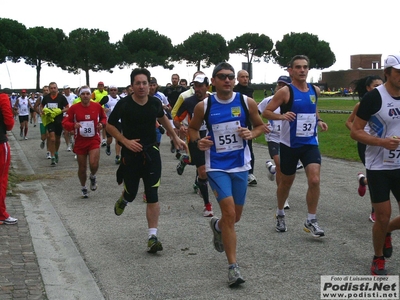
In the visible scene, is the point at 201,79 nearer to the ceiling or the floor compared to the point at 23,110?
nearer to the ceiling

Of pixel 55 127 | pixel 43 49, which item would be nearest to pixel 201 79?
pixel 55 127

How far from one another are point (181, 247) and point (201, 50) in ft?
363

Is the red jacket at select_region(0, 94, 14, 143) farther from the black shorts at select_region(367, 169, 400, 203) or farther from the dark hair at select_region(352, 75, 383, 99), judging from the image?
the black shorts at select_region(367, 169, 400, 203)

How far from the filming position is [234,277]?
5.93m

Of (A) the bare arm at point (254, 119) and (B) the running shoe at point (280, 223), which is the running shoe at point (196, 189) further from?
(A) the bare arm at point (254, 119)

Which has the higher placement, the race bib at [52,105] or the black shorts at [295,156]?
the race bib at [52,105]

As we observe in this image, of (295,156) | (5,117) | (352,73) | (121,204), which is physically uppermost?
(352,73)

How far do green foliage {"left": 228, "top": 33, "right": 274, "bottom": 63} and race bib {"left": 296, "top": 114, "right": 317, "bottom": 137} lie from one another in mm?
117488

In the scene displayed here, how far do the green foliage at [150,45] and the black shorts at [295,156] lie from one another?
10056cm

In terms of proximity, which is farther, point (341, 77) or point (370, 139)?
point (341, 77)

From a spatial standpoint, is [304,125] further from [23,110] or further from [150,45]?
[150,45]

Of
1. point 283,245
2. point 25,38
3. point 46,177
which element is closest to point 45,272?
point 283,245

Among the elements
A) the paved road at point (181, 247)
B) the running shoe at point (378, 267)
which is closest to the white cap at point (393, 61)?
the running shoe at point (378, 267)

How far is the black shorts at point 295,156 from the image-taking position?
7898mm
